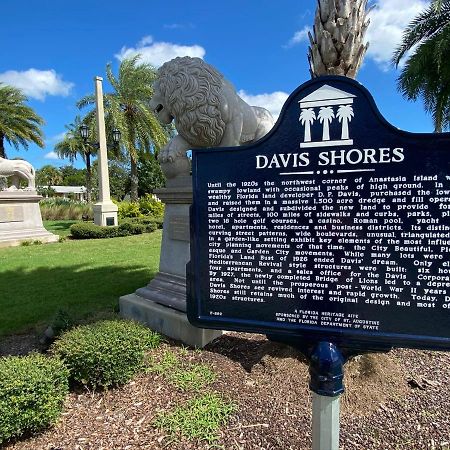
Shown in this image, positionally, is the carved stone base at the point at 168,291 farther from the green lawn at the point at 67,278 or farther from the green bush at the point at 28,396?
the green bush at the point at 28,396

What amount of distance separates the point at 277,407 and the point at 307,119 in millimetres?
2352

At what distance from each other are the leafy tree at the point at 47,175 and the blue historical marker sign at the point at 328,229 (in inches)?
3173

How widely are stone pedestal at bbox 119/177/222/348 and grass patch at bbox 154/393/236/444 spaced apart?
979 millimetres

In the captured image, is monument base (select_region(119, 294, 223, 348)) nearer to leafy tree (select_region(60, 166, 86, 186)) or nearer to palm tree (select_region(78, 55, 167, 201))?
palm tree (select_region(78, 55, 167, 201))

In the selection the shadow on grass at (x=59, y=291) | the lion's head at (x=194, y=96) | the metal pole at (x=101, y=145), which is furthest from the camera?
the metal pole at (x=101, y=145)

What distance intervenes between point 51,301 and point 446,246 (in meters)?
6.01

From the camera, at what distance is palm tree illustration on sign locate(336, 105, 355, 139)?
183 centimetres

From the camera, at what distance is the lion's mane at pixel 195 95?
4137 mm

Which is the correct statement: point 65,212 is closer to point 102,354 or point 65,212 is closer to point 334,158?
point 102,354

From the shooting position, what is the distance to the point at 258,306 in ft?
6.75

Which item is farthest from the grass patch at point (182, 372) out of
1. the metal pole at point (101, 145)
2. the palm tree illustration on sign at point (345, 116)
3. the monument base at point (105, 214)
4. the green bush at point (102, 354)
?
the metal pole at point (101, 145)

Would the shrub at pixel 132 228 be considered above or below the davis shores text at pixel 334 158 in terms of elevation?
below

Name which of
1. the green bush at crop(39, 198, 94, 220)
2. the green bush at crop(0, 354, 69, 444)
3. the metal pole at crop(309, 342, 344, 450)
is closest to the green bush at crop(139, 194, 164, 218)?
the green bush at crop(39, 198, 94, 220)

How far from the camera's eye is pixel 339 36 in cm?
359
